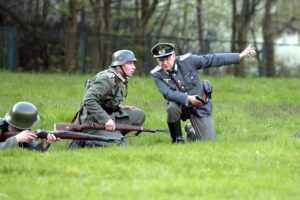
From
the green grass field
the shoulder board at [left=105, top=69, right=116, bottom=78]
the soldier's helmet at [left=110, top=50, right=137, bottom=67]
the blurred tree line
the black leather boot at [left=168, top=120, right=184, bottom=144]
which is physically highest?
the blurred tree line

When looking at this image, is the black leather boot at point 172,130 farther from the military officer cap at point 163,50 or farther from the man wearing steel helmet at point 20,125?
the man wearing steel helmet at point 20,125

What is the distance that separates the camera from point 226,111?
57.4ft

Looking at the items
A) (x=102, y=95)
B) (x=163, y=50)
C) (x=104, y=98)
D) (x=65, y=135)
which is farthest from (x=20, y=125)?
(x=163, y=50)

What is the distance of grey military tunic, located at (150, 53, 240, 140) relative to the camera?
12.5 meters

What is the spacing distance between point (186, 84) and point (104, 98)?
144cm

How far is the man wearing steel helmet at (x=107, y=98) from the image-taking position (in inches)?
465

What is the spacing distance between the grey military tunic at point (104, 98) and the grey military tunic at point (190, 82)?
70 centimetres

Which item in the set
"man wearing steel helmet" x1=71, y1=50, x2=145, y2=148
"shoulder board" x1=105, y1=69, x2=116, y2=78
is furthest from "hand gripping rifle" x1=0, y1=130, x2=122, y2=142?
"shoulder board" x1=105, y1=69, x2=116, y2=78

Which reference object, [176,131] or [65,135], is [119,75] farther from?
[65,135]

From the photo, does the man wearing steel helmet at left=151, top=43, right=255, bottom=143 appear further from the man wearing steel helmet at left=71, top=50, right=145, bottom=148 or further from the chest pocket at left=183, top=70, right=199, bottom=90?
the man wearing steel helmet at left=71, top=50, right=145, bottom=148

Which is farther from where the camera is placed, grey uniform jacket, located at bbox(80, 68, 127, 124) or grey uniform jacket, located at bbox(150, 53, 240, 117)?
grey uniform jacket, located at bbox(150, 53, 240, 117)

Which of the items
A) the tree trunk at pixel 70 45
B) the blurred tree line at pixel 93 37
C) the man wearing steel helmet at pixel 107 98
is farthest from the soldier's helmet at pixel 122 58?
the tree trunk at pixel 70 45

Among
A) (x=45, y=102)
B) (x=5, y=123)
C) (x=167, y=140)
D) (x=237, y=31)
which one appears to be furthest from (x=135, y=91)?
(x=237, y=31)

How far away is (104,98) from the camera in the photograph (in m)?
12.1
